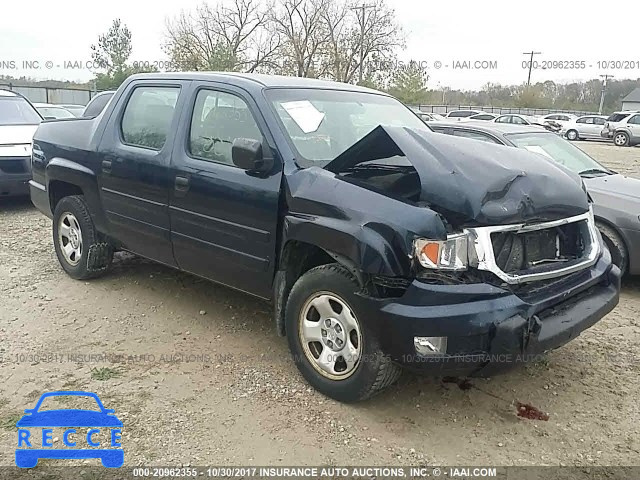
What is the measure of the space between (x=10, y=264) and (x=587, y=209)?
550 centimetres

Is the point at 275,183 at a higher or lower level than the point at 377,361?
higher

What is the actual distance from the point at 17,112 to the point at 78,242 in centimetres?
542

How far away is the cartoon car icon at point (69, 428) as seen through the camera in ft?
9.70

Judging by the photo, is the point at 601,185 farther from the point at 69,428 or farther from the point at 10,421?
the point at 10,421

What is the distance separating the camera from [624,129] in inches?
1144

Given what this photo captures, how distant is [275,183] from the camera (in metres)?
3.61

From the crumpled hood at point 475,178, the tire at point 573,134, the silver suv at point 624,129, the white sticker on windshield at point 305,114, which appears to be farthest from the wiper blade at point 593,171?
the tire at point 573,134

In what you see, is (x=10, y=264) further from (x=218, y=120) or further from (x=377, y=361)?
(x=377, y=361)

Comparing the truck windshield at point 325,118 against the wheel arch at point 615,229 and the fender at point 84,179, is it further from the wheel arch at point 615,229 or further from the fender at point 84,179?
the wheel arch at point 615,229

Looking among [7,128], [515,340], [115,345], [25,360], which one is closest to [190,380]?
[115,345]

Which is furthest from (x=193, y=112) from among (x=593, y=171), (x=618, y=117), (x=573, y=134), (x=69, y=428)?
(x=573, y=134)

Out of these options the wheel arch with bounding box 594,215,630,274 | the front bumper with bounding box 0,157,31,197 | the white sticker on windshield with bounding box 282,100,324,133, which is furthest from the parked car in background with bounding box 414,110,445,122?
the front bumper with bounding box 0,157,31,197

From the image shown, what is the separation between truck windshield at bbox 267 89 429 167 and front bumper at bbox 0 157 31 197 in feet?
19.1

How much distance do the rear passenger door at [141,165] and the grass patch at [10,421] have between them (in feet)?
5.15
